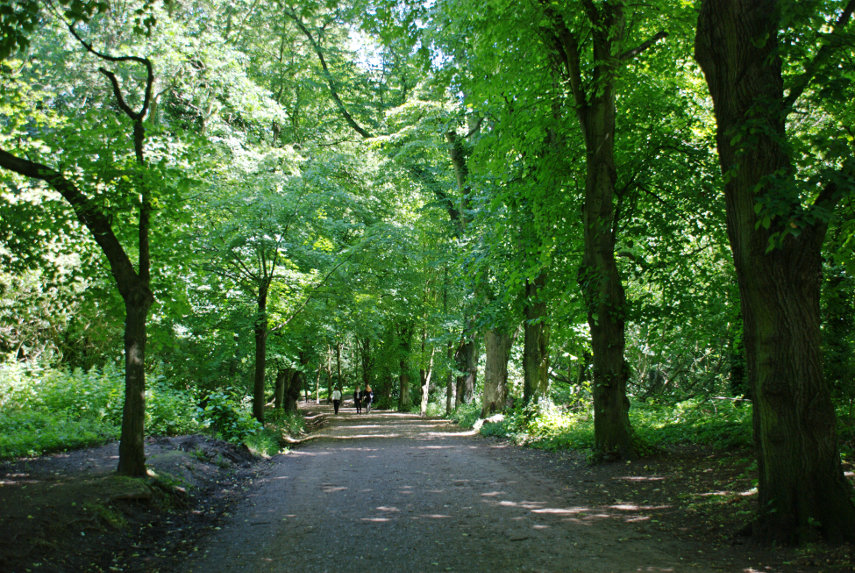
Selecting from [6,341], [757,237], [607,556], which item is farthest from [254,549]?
[6,341]

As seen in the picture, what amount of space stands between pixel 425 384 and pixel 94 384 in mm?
24277

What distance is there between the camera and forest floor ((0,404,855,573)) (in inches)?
201

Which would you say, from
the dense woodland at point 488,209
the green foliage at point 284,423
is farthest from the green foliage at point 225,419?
the green foliage at point 284,423

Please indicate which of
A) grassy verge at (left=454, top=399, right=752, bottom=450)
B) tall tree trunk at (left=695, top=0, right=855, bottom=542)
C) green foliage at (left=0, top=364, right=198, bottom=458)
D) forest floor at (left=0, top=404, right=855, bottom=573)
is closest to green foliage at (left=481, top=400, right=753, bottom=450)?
grassy verge at (left=454, top=399, right=752, bottom=450)

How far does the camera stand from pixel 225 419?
13.2 meters

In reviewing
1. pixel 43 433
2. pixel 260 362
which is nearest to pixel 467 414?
pixel 260 362

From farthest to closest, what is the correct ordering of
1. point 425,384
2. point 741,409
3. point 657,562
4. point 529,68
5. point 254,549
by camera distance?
1. point 425,384
2. point 741,409
3. point 529,68
4. point 254,549
5. point 657,562

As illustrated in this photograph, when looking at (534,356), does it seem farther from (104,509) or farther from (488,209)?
(104,509)

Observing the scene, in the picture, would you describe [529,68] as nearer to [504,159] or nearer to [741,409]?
[504,159]

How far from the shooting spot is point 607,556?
5199 millimetres

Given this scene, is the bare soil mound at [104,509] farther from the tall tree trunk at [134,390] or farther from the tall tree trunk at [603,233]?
the tall tree trunk at [603,233]

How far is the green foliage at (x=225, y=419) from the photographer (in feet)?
42.6

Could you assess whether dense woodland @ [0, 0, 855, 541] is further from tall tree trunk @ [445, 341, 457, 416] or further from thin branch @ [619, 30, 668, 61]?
tall tree trunk @ [445, 341, 457, 416]

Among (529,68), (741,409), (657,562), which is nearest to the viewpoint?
(657,562)
